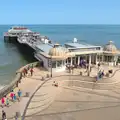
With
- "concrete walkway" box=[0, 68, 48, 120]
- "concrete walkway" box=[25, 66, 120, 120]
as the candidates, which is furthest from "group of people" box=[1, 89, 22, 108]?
"concrete walkway" box=[25, 66, 120, 120]

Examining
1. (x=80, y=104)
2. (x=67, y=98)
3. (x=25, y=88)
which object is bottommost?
(x=80, y=104)

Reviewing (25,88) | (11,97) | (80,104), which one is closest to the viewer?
(11,97)

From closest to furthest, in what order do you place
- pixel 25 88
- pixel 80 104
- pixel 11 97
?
1. pixel 11 97
2. pixel 80 104
3. pixel 25 88

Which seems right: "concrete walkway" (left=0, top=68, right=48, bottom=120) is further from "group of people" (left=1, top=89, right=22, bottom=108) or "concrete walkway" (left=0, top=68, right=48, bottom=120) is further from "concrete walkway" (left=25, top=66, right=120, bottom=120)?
"concrete walkway" (left=25, top=66, right=120, bottom=120)

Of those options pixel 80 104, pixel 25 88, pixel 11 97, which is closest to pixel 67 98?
pixel 80 104

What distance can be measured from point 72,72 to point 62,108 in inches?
327

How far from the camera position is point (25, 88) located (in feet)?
69.7

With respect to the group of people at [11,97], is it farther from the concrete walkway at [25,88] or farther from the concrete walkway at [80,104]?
the concrete walkway at [80,104]

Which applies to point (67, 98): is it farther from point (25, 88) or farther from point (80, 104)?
point (25, 88)

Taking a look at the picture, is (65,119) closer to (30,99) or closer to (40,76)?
(30,99)

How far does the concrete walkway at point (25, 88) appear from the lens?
1644 cm

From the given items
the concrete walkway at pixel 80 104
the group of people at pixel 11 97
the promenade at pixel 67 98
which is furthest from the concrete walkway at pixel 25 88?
the concrete walkway at pixel 80 104

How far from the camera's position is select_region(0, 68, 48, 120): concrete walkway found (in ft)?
53.9

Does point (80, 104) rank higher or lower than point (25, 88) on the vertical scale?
lower
